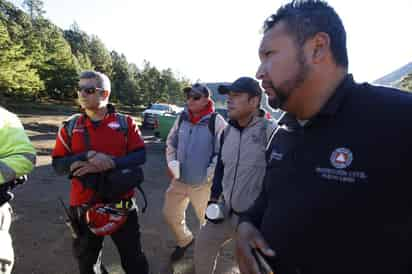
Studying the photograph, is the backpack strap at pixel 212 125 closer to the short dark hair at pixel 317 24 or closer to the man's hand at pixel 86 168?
the man's hand at pixel 86 168

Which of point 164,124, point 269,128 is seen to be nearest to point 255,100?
point 269,128

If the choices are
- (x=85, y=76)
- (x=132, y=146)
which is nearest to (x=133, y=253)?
(x=132, y=146)

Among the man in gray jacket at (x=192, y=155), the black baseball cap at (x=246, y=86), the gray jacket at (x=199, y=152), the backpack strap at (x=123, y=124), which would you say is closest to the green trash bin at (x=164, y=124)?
the man in gray jacket at (x=192, y=155)

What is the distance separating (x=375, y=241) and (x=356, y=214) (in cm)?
11

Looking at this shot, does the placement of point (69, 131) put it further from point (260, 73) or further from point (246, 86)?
point (260, 73)

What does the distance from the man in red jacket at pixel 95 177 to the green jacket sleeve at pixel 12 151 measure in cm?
44

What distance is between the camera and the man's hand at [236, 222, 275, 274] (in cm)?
124

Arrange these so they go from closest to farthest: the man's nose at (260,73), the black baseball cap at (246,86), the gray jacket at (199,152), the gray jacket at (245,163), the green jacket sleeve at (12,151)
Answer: the man's nose at (260,73)
the green jacket sleeve at (12,151)
the gray jacket at (245,163)
the black baseball cap at (246,86)
the gray jacket at (199,152)

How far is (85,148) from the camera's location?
2.38 meters

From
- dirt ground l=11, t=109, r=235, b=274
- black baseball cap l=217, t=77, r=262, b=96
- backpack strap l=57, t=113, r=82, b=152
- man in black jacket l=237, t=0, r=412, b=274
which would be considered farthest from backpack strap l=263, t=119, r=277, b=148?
dirt ground l=11, t=109, r=235, b=274

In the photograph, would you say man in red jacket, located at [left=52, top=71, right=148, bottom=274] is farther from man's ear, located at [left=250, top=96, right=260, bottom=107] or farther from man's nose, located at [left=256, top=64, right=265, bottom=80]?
man's nose, located at [left=256, top=64, right=265, bottom=80]

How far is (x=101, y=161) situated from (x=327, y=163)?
1752 millimetres

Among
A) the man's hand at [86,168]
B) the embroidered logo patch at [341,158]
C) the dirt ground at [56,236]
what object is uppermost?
the embroidered logo patch at [341,158]

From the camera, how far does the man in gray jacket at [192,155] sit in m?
3.17
